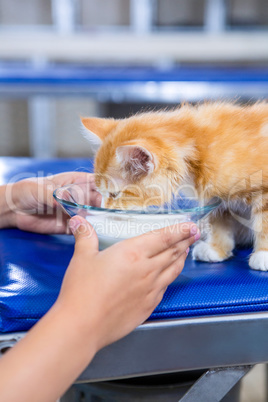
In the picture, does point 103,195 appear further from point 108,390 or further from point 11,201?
point 108,390

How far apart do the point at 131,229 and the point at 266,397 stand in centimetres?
110

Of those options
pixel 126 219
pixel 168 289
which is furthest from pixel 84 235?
pixel 168 289

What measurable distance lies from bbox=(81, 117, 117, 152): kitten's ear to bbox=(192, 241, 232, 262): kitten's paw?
32 centimetres

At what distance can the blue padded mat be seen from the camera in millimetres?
699

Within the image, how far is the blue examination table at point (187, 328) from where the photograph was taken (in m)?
0.69

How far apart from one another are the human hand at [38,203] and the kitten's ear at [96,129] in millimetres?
89

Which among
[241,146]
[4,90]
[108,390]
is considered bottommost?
[108,390]

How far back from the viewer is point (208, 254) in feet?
3.01

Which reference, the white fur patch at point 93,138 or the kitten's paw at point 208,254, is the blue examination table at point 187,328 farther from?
the white fur patch at point 93,138

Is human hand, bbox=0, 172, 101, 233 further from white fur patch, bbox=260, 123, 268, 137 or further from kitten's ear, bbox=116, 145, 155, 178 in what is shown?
white fur patch, bbox=260, 123, 268, 137

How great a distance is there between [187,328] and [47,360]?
0.26 meters

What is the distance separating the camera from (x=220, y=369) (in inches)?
29.5

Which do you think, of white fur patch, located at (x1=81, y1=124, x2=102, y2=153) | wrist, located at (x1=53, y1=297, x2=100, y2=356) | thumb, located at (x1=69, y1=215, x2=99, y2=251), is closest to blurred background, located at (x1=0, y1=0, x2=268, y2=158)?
white fur patch, located at (x1=81, y1=124, x2=102, y2=153)

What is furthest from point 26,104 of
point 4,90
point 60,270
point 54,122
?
point 60,270
